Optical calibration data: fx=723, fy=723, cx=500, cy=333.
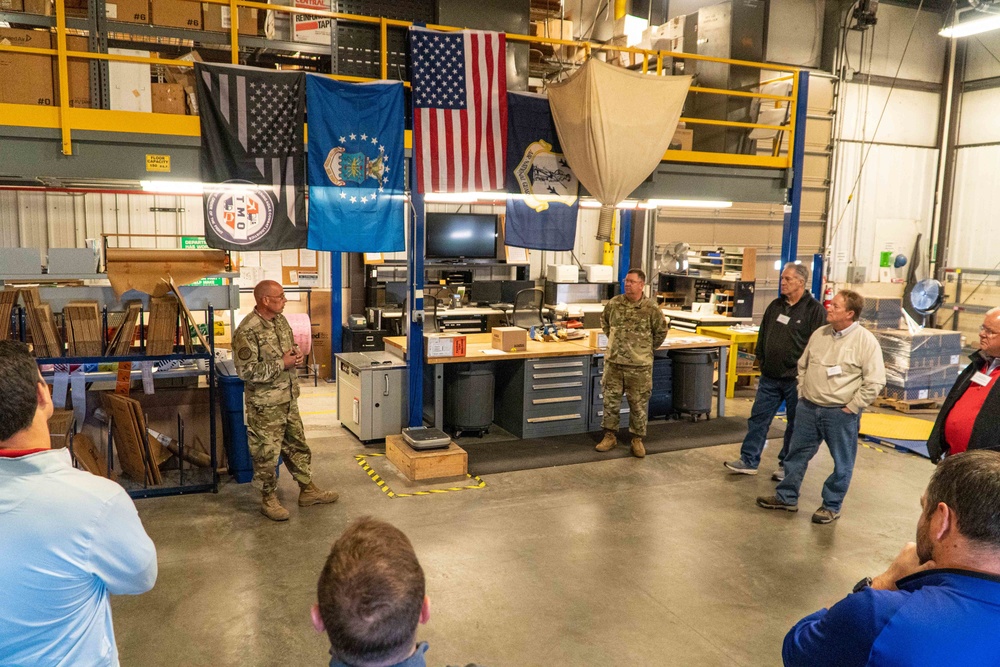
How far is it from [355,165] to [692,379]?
196 inches

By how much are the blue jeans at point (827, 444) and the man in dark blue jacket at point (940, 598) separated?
4.29 metres

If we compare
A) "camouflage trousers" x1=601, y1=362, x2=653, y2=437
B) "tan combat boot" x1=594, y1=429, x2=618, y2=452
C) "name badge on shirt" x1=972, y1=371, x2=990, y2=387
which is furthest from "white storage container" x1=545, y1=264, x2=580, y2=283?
"name badge on shirt" x1=972, y1=371, x2=990, y2=387

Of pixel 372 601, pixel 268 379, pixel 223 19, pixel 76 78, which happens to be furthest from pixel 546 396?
pixel 372 601

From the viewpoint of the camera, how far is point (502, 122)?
7.41 m

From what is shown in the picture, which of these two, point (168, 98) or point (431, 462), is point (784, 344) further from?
point (168, 98)

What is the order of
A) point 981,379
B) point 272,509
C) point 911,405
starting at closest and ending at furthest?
1. point 981,379
2. point 272,509
3. point 911,405

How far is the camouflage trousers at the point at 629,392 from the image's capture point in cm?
788

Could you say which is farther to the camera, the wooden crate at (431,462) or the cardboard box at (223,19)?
the wooden crate at (431,462)

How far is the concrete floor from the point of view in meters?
4.32

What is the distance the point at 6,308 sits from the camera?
235 inches

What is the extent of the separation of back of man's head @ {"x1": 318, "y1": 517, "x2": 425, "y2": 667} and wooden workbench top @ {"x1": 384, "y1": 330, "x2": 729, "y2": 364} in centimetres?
631

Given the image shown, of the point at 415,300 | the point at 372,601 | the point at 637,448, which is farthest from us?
the point at 637,448

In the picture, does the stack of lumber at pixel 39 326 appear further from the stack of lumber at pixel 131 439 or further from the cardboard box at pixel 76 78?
the cardboard box at pixel 76 78

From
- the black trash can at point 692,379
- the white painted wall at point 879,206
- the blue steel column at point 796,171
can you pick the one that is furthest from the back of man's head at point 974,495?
the white painted wall at point 879,206
